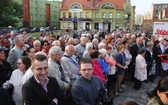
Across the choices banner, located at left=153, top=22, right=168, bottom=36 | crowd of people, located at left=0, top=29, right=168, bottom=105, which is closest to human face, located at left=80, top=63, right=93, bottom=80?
crowd of people, located at left=0, top=29, right=168, bottom=105

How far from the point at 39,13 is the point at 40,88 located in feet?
210

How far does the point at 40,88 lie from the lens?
2553 mm

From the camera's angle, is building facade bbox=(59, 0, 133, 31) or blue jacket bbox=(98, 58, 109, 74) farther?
building facade bbox=(59, 0, 133, 31)

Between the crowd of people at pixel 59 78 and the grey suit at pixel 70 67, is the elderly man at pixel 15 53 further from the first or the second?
the grey suit at pixel 70 67

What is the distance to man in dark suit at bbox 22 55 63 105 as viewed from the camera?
8.24ft

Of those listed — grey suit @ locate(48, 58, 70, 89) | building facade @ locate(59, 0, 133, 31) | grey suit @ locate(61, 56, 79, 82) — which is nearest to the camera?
grey suit @ locate(48, 58, 70, 89)

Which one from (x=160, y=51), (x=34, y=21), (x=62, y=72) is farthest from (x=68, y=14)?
(x=62, y=72)

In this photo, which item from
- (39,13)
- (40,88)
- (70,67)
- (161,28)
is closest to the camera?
(40,88)

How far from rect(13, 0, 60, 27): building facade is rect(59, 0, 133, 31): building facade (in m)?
9.47

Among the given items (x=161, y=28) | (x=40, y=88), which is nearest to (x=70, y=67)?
(x=40, y=88)

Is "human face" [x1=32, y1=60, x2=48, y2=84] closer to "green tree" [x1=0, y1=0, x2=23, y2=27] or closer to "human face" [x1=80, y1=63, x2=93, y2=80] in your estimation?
"human face" [x1=80, y1=63, x2=93, y2=80]

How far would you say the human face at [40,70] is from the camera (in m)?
2.59

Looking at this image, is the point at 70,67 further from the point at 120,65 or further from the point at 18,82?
the point at 120,65

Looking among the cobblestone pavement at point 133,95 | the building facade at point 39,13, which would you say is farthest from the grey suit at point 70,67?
the building facade at point 39,13
